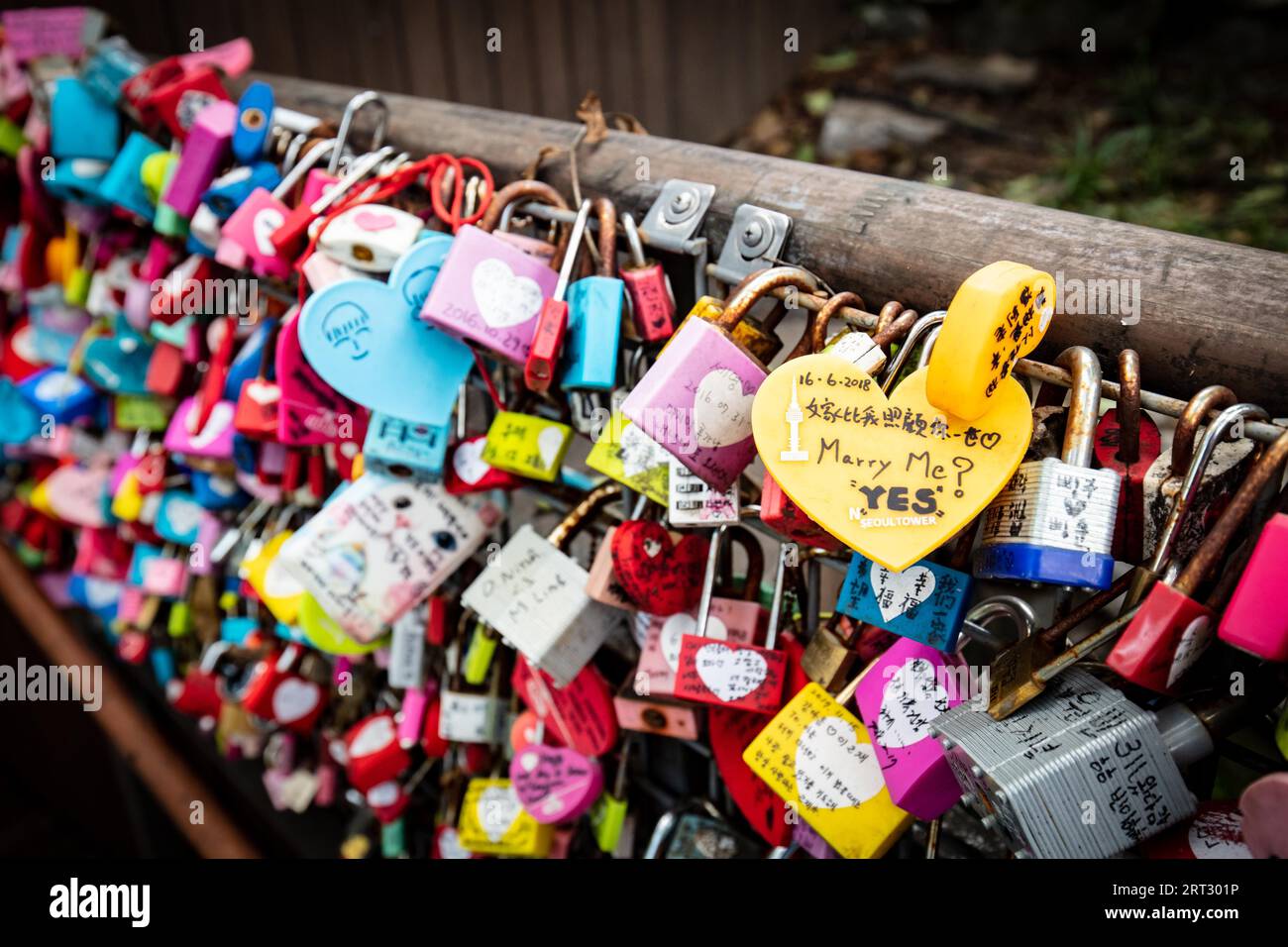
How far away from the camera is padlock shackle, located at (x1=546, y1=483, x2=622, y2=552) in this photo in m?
1.30

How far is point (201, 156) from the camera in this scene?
1.67 m

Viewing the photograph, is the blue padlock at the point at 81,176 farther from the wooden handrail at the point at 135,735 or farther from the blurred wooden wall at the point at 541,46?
the blurred wooden wall at the point at 541,46

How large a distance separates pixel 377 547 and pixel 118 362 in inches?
43.8

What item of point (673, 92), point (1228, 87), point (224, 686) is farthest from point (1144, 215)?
point (224, 686)

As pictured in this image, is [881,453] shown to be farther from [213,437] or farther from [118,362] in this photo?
[118,362]

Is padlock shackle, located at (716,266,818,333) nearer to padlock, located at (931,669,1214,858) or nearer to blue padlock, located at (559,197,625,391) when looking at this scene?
blue padlock, located at (559,197,625,391)

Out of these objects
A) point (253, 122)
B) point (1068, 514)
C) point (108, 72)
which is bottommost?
point (1068, 514)

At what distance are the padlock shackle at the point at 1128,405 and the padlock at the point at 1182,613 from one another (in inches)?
2.8

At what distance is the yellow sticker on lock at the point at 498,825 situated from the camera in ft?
5.17

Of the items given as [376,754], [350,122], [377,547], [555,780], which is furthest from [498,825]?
[350,122]

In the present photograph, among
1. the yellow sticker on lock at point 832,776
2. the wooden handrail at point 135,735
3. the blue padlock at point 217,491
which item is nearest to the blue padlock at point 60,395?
the blue padlock at point 217,491

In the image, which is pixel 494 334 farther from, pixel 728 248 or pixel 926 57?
pixel 926 57

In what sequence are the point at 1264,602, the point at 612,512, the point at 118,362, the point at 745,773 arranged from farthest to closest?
the point at 118,362
the point at 612,512
the point at 745,773
the point at 1264,602

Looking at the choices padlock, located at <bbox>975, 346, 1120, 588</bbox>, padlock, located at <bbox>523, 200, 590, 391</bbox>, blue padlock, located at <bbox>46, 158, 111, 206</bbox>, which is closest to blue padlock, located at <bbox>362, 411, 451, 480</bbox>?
padlock, located at <bbox>523, 200, 590, 391</bbox>
